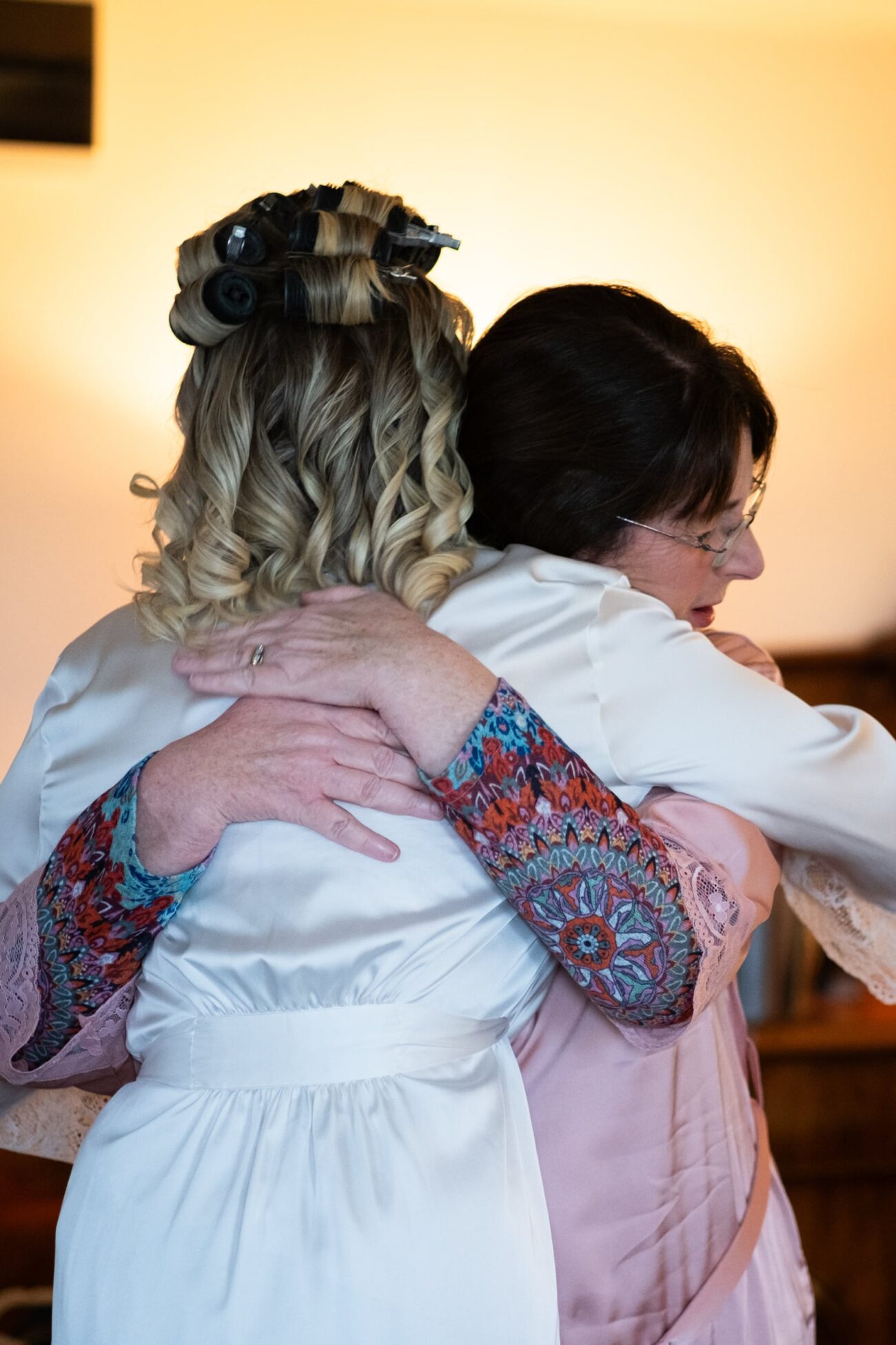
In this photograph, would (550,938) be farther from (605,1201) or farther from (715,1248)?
(715,1248)

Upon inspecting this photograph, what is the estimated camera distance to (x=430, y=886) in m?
1.02

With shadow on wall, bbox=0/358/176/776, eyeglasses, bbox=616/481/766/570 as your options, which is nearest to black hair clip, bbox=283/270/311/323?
eyeglasses, bbox=616/481/766/570

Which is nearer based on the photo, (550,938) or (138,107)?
(550,938)

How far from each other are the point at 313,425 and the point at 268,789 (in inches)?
12.2

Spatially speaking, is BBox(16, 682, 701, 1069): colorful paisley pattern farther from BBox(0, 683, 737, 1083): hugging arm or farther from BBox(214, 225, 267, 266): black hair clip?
BBox(214, 225, 267, 266): black hair clip

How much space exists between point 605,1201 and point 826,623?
1916mm

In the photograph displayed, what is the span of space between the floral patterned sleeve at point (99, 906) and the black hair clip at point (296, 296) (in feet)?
1.32

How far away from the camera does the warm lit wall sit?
94.9 inches

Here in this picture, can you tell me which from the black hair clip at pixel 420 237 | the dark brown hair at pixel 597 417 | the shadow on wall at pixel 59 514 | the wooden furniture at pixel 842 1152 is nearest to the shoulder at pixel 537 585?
the dark brown hair at pixel 597 417

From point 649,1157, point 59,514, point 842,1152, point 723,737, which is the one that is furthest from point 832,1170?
point 59,514

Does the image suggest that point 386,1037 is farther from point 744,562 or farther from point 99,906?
point 744,562

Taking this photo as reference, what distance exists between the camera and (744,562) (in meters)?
1.31

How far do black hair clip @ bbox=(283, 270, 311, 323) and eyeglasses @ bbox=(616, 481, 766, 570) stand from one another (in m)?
0.35

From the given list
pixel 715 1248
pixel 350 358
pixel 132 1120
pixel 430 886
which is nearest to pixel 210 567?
pixel 350 358
